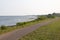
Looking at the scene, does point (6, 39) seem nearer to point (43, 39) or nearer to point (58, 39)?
point (43, 39)

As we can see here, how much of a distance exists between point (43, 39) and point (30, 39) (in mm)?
961

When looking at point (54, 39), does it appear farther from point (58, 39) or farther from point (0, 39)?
point (0, 39)

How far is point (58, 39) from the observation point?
44.0 ft

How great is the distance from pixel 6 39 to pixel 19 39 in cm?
93

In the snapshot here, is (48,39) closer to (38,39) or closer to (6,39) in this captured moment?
(38,39)

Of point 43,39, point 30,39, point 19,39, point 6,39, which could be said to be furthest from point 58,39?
point 6,39

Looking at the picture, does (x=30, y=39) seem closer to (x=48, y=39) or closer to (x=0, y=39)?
(x=48, y=39)

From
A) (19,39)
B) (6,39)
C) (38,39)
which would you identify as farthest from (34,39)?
(6,39)

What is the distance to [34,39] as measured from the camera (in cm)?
1320

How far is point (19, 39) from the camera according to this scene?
12.9 m

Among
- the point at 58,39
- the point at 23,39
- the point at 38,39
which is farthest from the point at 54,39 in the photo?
the point at 23,39

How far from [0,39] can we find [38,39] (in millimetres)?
2761

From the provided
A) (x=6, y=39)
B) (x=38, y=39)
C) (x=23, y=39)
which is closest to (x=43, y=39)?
(x=38, y=39)

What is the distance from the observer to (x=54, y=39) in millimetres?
13336
